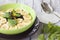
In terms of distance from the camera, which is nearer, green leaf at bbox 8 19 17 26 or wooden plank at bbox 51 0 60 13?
green leaf at bbox 8 19 17 26

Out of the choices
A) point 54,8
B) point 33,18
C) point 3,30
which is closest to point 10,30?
point 3,30

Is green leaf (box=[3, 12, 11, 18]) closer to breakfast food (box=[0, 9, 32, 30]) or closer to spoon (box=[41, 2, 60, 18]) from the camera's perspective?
breakfast food (box=[0, 9, 32, 30])

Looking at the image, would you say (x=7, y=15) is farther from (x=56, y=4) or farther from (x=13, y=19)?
(x=56, y=4)

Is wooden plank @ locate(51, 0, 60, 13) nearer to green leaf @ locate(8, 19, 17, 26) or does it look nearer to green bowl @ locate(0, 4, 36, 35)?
green bowl @ locate(0, 4, 36, 35)

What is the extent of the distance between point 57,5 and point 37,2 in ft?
0.35

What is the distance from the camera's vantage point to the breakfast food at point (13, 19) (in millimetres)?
875

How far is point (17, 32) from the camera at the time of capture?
0.85m

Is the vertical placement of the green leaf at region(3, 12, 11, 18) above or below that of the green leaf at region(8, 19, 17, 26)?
above

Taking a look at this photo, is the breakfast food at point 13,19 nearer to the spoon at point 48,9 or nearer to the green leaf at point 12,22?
the green leaf at point 12,22

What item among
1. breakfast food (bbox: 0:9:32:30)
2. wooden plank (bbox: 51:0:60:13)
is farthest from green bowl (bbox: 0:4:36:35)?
wooden plank (bbox: 51:0:60:13)

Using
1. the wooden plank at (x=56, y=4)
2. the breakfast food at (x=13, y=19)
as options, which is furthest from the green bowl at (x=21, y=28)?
the wooden plank at (x=56, y=4)

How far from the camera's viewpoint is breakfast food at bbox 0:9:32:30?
875 millimetres

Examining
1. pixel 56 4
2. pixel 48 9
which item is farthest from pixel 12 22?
pixel 56 4

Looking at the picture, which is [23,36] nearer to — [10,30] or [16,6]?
[10,30]
